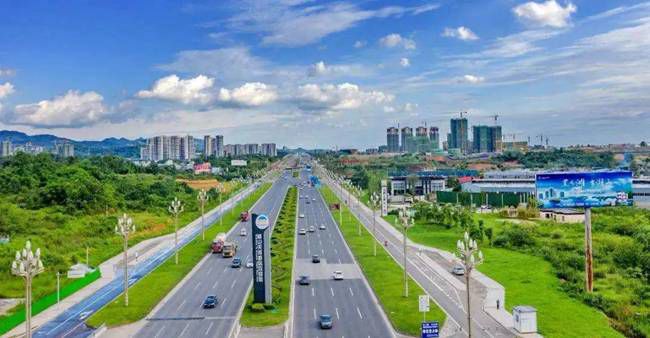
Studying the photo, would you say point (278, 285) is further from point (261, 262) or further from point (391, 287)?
point (391, 287)

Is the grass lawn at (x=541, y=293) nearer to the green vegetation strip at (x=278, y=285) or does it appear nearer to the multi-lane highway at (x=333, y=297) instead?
the multi-lane highway at (x=333, y=297)

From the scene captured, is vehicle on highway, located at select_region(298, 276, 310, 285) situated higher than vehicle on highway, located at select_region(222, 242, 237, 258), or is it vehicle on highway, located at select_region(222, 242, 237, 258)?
vehicle on highway, located at select_region(222, 242, 237, 258)


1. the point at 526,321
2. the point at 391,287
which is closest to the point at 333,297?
the point at 391,287

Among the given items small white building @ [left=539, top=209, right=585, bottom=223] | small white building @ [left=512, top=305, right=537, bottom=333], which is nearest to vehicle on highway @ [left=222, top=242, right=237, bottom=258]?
small white building @ [left=512, top=305, right=537, bottom=333]

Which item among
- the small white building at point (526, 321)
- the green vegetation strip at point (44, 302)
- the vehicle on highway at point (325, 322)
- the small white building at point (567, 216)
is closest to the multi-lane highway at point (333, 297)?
the vehicle on highway at point (325, 322)

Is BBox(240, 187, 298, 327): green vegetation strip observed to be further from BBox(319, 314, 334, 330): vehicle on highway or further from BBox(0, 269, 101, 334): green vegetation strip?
BBox(0, 269, 101, 334): green vegetation strip

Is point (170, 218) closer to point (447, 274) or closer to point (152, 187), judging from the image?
point (152, 187)

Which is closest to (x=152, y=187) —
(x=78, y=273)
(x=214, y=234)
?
(x=214, y=234)
